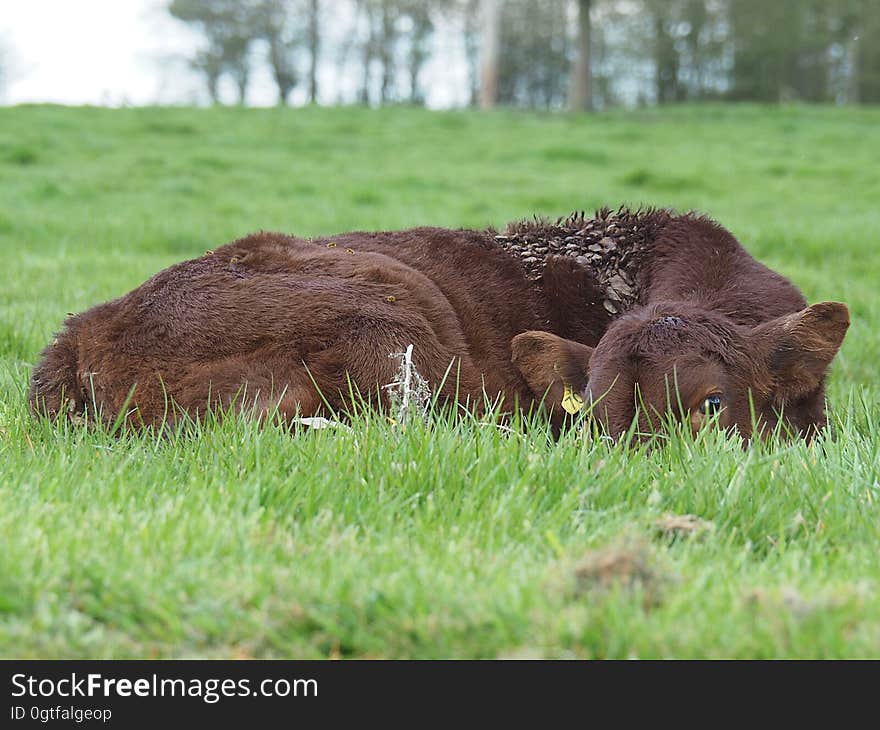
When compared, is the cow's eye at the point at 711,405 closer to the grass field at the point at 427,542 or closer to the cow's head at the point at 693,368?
the cow's head at the point at 693,368

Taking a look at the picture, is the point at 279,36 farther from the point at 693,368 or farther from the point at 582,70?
the point at 693,368

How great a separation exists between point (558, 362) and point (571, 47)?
50.5 metres

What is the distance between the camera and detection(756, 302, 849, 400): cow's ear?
4043mm

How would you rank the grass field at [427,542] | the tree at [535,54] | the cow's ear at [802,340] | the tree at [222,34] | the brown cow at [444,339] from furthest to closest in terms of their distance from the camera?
the tree at [535,54]
the tree at [222,34]
the cow's ear at [802,340]
the brown cow at [444,339]
the grass field at [427,542]

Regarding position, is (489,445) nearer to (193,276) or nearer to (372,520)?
(372,520)

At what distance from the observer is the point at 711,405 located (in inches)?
151

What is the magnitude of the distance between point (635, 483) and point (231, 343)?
5.85 feet

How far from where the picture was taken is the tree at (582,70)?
27.0 metres

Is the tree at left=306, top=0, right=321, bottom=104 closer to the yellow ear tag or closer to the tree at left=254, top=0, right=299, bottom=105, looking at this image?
the tree at left=254, top=0, right=299, bottom=105

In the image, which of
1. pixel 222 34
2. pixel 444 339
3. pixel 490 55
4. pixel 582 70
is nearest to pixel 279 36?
pixel 222 34

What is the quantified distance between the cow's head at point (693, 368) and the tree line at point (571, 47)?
38632mm

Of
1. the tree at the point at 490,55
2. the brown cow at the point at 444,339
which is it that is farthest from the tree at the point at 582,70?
the brown cow at the point at 444,339

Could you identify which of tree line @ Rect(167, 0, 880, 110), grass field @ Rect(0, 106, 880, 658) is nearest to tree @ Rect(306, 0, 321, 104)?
tree line @ Rect(167, 0, 880, 110)
